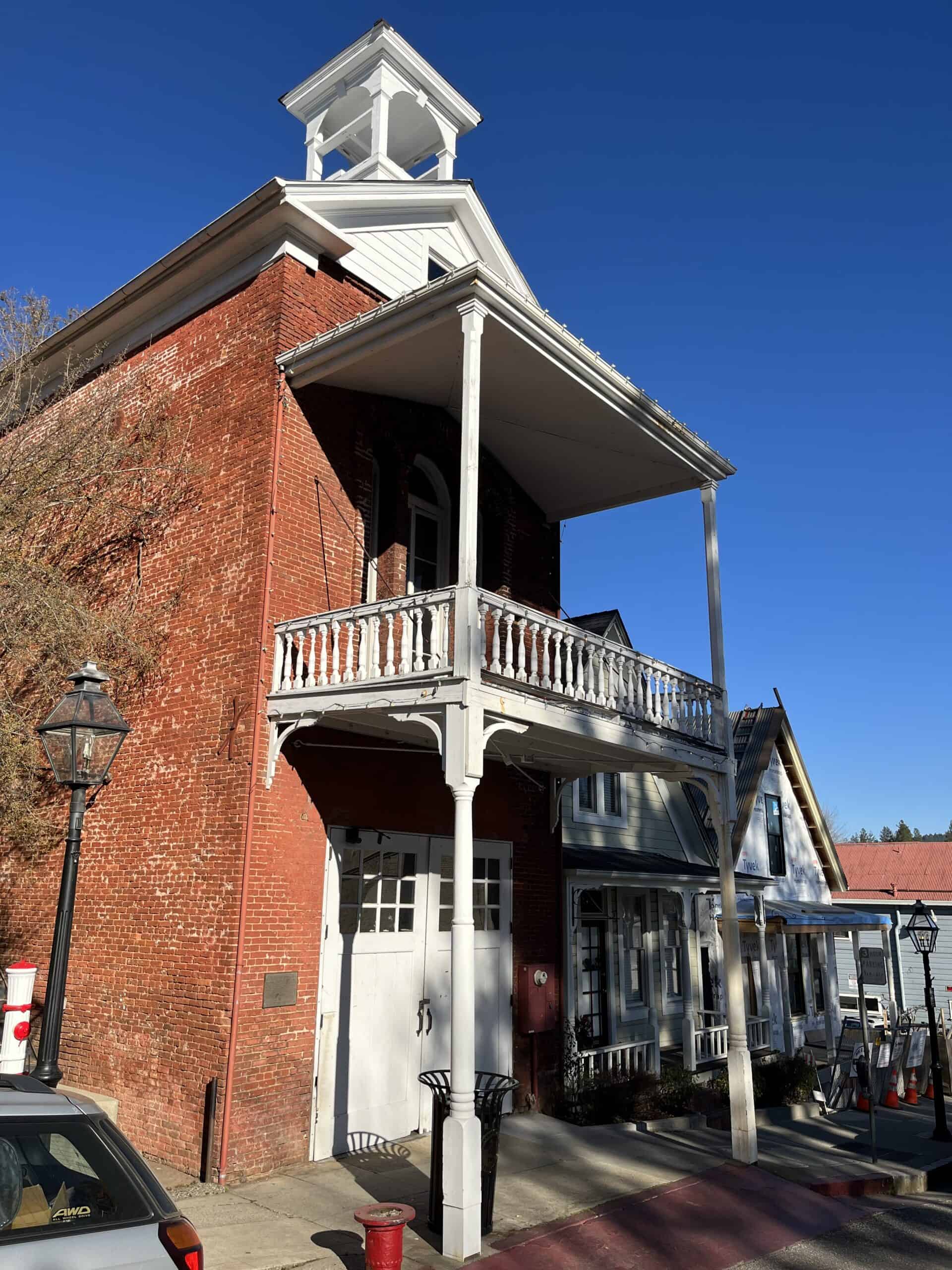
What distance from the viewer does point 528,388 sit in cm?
1077

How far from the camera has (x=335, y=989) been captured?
9.54m

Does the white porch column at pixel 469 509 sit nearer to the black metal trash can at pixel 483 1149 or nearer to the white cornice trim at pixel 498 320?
the white cornice trim at pixel 498 320

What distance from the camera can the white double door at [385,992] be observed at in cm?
946

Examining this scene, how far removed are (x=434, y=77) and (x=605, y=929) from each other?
44.2ft

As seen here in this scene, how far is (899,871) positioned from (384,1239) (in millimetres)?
31289

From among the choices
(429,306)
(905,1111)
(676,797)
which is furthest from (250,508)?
(905,1111)

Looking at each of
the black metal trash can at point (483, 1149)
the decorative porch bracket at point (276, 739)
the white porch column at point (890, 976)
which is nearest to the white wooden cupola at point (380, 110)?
the decorative porch bracket at point (276, 739)

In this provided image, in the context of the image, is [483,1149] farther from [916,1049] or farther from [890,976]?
[890,976]

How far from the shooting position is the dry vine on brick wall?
11.0 m

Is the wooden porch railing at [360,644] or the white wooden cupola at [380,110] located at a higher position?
the white wooden cupola at [380,110]

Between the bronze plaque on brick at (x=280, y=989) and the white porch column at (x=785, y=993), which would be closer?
the bronze plaque on brick at (x=280, y=989)

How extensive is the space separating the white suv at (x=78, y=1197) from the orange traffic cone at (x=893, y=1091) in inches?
635

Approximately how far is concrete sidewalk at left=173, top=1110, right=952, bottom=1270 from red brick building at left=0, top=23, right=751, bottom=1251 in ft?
1.50

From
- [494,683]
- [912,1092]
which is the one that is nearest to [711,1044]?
[912,1092]
